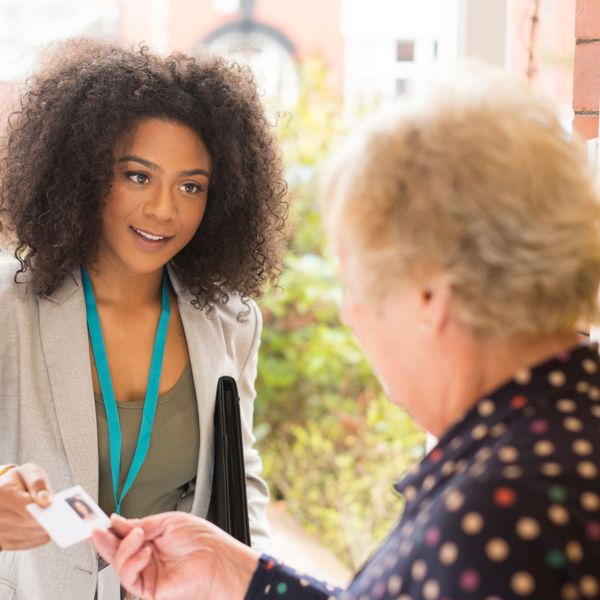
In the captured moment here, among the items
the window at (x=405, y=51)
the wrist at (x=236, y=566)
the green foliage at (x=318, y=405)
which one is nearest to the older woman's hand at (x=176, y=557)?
the wrist at (x=236, y=566)

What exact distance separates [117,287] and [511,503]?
1382 millimetres

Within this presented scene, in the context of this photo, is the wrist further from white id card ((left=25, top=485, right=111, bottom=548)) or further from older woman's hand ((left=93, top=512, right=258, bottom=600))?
white id card ((left=25, top=485, right=111, bottom=548))

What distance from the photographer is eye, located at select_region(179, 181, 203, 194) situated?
2.13 metres

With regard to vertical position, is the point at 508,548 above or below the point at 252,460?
above

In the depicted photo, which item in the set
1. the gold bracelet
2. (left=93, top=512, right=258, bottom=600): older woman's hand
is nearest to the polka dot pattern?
(left=93, top=512, right=258, bottom=600): older woman's hand

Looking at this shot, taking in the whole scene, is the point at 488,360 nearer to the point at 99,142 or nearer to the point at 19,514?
the point at 19,514

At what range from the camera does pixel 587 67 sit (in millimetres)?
2127

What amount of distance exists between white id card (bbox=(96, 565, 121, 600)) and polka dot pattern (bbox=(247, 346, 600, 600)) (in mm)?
948

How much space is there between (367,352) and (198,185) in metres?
0.99

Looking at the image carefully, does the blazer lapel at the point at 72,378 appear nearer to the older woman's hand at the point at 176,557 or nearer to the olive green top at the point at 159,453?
the olive green top at the point at 159,453

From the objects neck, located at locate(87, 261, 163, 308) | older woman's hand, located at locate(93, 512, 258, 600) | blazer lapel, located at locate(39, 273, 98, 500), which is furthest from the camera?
neck, located at locate(87, 261, 163, 308)

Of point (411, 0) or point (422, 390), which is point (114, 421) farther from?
point (411, 0)

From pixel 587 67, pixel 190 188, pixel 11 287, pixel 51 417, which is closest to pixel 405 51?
pixel 587 67

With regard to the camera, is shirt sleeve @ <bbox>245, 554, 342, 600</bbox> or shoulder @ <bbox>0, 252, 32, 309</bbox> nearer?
shirt sleeve @ <bbox>245, 554, 342, 600</bbox>
